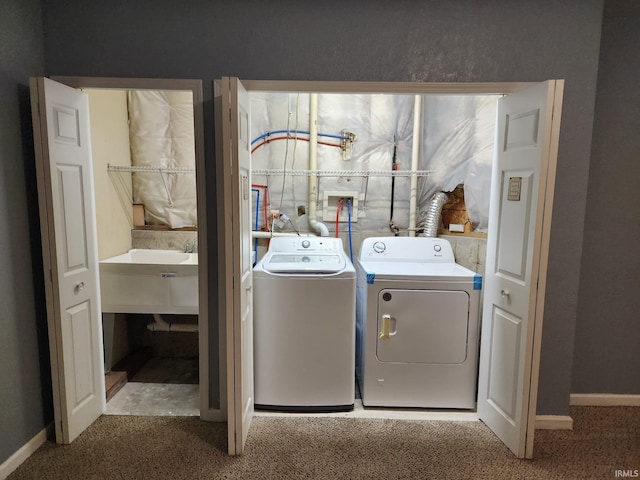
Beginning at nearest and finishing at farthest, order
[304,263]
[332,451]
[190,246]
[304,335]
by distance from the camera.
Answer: [332,451]
[304,335]
[304,263]
[190,246]

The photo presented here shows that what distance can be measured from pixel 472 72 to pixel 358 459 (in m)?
2.26

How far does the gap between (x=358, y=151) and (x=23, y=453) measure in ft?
9.86

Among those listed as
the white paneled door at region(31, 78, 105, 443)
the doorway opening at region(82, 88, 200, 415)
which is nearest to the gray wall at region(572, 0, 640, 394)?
the doorway opening at region(82, 88, 200, 415)

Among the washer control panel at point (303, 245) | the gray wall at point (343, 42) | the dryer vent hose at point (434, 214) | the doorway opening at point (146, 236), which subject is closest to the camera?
the gray wall at point (343, 42)

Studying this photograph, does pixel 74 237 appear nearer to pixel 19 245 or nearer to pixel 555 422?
pixel 19 245

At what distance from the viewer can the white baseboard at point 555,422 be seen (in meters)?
2.35

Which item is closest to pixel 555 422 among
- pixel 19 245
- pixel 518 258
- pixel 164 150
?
pixel 518 258

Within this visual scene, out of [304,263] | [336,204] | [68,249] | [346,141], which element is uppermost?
[346,141]

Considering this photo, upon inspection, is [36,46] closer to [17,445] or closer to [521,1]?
[17,445]

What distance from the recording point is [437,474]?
1.95 meters

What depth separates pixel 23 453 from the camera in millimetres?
1978

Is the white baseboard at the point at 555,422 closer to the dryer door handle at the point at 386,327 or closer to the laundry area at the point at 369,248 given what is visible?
the laundry area at the point at 369,248

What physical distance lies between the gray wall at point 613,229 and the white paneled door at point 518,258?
29.4 inches

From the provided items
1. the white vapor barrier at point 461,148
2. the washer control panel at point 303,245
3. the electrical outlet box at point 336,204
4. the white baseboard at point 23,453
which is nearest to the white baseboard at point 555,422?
the white vapor barrier at point 461,148
